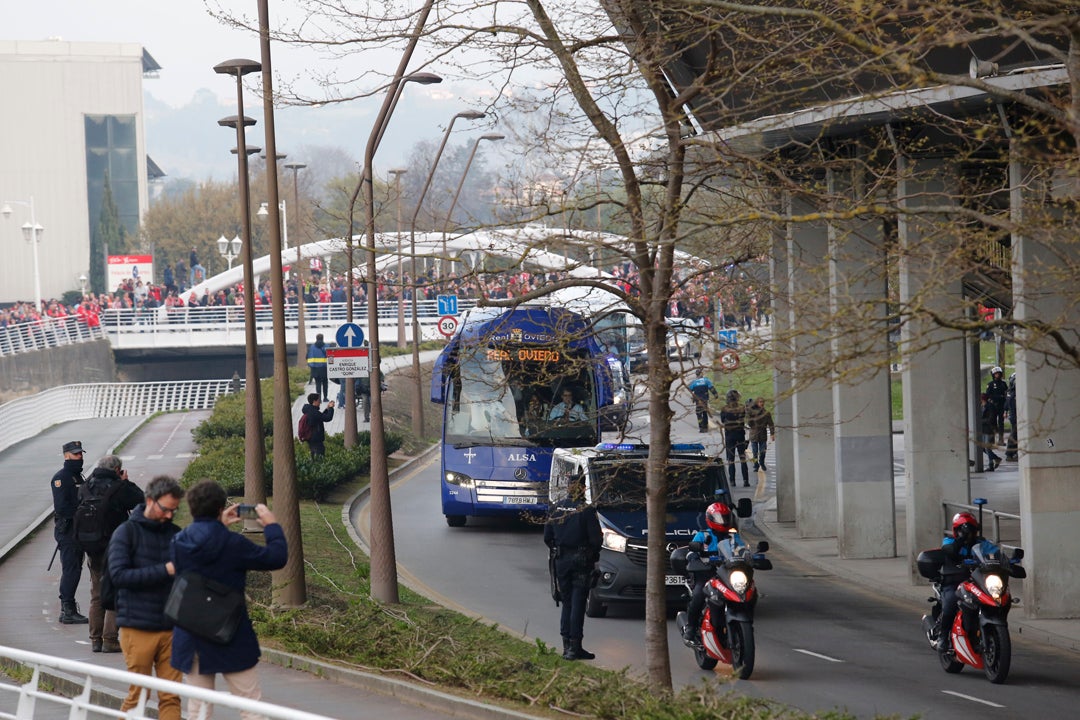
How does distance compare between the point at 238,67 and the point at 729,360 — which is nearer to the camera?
the point at 729,360

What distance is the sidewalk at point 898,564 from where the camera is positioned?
1652 centimetres

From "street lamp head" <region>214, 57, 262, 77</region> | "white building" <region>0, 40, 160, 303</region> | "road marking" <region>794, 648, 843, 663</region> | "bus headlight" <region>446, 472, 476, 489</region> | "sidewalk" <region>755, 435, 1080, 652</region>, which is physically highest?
"white building" <region>0, 40, 160, 303</region>

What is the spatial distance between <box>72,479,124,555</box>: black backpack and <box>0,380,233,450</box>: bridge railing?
28.5m

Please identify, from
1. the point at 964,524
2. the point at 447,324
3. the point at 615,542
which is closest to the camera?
the point at 964,524

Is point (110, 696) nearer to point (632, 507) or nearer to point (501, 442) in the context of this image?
point (632, 507)

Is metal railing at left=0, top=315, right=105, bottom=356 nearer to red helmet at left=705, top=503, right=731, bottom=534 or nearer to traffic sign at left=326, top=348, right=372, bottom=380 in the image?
traffic sign at left=326, top=348, right=372, bottom=380

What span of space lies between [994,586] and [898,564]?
835cm

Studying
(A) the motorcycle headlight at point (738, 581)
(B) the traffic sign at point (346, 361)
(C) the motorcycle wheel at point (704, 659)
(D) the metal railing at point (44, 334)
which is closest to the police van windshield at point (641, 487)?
(C) the motorcycle wheel at point (704, 659)

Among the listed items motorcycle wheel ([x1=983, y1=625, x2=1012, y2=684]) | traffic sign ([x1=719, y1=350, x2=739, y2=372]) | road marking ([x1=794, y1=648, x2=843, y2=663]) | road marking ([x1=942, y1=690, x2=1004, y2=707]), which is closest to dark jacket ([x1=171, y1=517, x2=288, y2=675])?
traffic sign ([x1=719, y1=350, x2=739, y2=372])

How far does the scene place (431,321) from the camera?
7812 cm

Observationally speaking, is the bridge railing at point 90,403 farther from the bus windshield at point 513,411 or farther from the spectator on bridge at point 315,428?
the bus windshield at point 513,411

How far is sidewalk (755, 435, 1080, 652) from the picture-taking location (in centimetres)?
1652

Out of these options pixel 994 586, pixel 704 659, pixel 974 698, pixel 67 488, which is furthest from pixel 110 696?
pixel 994 586

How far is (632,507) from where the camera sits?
18.0 meters
